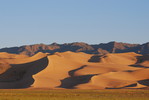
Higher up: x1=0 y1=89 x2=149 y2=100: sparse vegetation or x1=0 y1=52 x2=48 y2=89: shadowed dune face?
x1=0 y1=52 x2=48 y2=89: shadowed dune face

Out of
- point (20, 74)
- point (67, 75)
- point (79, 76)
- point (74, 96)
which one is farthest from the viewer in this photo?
point (20, 74)

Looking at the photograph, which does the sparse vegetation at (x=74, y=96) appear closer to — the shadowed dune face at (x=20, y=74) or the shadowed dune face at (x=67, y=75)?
the shadowed dune face at (x=67, y=75)

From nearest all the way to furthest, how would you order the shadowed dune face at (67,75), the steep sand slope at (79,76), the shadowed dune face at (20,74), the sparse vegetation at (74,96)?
the sparse vegetation at (74,96) → the steep sand slope at (79,76) → the shadowed dune face at (67,75) → the shadowed dune face at (20,74)

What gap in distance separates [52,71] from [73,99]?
3955 centimetres

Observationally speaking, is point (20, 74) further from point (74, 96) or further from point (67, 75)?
point (74, 96)

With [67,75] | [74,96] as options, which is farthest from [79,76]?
[74,96]

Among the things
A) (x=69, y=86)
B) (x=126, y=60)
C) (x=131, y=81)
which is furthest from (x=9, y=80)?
(x=126, y=60)

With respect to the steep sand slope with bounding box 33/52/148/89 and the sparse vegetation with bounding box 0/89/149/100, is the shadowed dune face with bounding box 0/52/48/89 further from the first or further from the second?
the sparse vegetation with bounding box 0/89/149/100

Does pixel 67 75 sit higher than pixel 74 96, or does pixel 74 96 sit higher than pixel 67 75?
pixel 67 75

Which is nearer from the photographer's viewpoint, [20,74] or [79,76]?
[79,76]

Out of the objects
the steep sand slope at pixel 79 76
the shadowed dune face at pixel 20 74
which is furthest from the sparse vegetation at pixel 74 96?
the shadowed dune face at pixel 20 74

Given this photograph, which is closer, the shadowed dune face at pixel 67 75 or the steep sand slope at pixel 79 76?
the steep sand slope at pixel 79 76

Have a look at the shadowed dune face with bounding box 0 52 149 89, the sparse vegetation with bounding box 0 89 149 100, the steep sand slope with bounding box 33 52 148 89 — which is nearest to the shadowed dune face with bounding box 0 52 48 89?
the shadowed dune face with bounding box 0 52 149 89

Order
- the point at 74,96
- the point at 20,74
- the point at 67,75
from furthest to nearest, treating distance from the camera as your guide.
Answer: the point at 20,74, the point at 67,75, the point at 74,96
